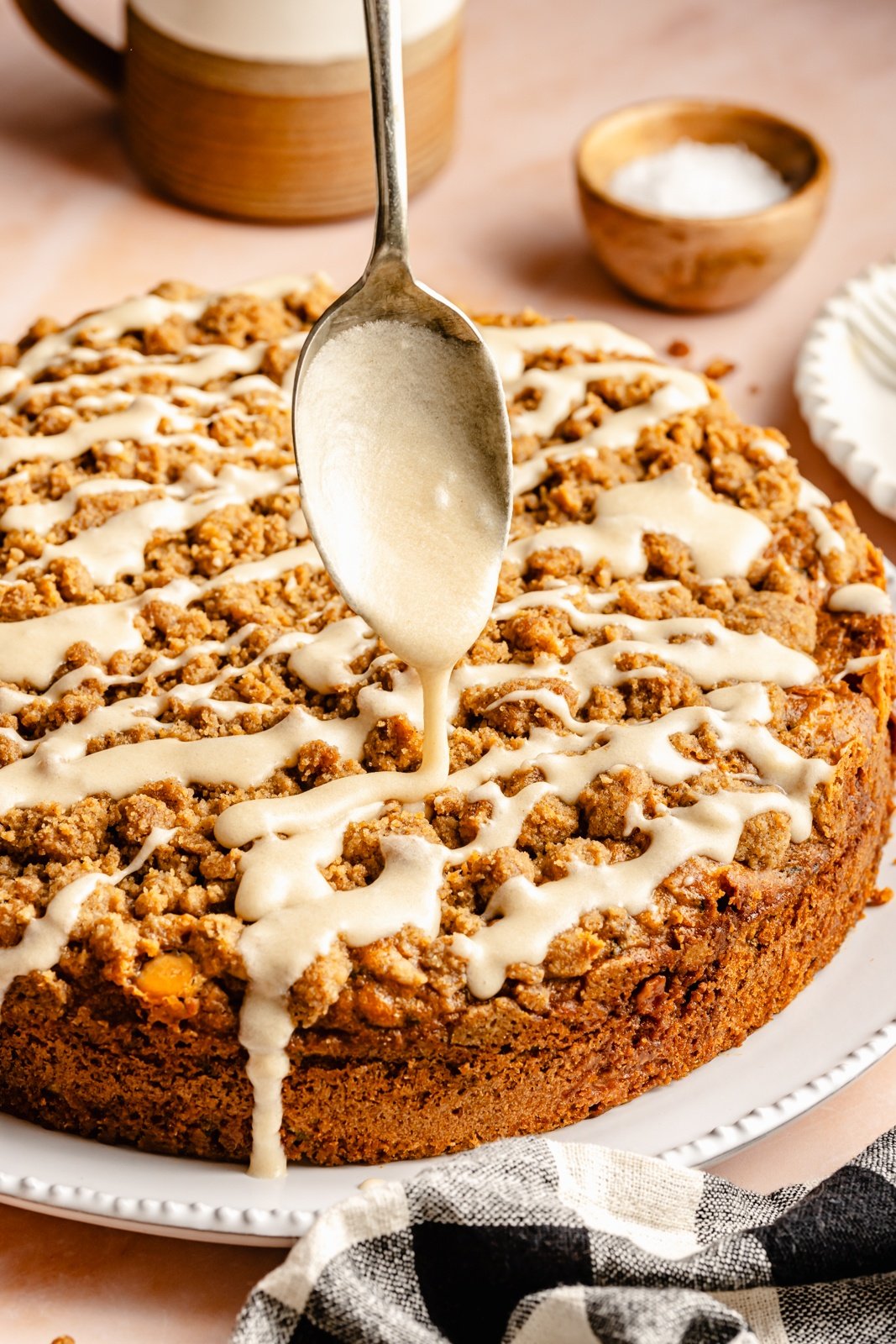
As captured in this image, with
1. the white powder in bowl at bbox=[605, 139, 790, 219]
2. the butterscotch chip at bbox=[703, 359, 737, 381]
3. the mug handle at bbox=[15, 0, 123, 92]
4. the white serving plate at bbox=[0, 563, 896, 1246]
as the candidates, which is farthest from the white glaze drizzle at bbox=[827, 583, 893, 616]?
the mug handle at bbox=[15, 0, 123, 92]

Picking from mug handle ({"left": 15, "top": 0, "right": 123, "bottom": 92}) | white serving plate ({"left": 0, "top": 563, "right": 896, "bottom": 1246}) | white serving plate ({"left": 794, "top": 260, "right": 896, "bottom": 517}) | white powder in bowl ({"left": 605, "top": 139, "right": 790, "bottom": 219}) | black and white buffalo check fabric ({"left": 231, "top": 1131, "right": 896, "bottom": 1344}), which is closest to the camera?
black and white buffalo check fabric ({"left": 231, "top": 1131, "right": 896, "bottom": 1344})

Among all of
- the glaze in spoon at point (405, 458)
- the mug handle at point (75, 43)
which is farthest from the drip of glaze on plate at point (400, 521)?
the mug handle at point (75, 43)

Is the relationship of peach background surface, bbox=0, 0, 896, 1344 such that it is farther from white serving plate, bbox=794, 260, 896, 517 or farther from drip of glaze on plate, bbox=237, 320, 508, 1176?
drip of glaze on plate, bbox=237, 320, 508, 1176

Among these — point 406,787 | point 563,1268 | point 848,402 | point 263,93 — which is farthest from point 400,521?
point 263,93

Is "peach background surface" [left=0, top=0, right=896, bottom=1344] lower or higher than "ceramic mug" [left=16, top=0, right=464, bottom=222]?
lower

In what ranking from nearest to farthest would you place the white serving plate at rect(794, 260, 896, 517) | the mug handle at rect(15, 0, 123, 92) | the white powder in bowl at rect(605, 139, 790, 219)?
1. the white serving plate at rect(794, 260, 896, 517)
2. the white powder in bowl at rect(605, 139, 790, 219)
3. the mug handle at rect(15, 0, 123, 92)

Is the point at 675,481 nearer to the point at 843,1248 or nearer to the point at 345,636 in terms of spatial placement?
the point at 345,636

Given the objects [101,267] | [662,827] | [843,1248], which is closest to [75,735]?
[662,827]
